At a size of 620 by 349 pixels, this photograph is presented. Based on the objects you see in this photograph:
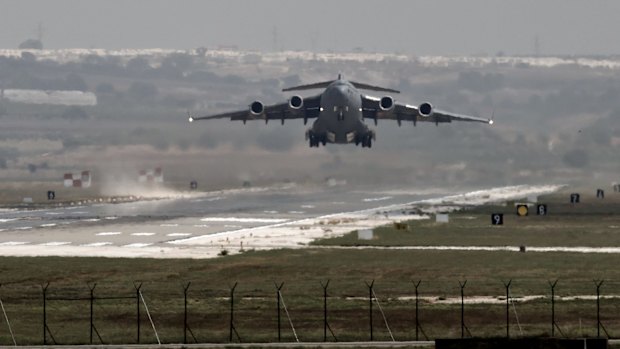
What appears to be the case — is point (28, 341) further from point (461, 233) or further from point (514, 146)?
point (514, 146)

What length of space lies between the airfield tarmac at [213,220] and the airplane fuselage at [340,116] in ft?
19.0

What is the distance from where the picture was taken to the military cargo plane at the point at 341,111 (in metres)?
111

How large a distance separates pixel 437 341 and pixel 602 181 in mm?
134284

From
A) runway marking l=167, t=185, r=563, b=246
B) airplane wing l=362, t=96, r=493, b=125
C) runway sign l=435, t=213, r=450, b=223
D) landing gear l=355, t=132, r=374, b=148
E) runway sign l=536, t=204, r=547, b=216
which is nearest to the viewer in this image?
runway marking l=167, t=185, r=563, b=246

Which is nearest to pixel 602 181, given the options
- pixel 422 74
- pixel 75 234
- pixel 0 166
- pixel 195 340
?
pixel 422 74

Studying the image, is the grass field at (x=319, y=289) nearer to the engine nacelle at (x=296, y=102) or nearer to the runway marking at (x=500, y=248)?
the runway marking at (x=500, y=248)

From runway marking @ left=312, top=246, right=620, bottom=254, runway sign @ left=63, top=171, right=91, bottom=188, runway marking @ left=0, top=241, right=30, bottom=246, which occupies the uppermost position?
runway sign @ left=63, top=171, right=91, bottom=188

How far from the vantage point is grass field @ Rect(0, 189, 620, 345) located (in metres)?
52.5

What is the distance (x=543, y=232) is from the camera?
323 feet

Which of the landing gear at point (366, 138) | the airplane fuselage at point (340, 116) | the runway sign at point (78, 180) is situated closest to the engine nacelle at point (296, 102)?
the airplane fuselage at point (340, 116)

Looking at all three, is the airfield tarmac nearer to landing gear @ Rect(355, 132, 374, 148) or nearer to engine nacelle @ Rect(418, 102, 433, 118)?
landing gear @ Rect(355, 132, 374, 148)

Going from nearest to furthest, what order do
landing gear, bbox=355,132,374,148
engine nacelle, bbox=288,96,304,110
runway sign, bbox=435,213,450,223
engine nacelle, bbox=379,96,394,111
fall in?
runway sign, bbox=435,213,450,223
engine nacelle, bbox=288,96,304,110
engine nacelle, bbox=379,96,394,111
landing gear, bbox=355,132,374,148

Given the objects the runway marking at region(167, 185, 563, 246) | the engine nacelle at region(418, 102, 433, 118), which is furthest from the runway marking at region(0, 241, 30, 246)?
the engine nacelle at region(418, 102, 433, 118)

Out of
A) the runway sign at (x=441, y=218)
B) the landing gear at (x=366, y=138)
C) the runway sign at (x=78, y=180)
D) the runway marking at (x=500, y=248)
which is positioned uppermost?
the landing gear at (x=366, y=138)
